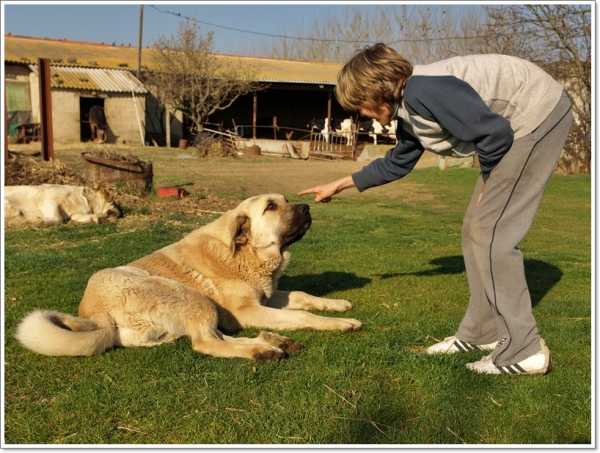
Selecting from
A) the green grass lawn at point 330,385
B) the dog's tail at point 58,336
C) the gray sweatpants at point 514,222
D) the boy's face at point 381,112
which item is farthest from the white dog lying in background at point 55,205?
the gray sweatpants at point 514,222

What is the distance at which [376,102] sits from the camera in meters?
3.78

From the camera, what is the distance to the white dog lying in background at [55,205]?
10.4 m

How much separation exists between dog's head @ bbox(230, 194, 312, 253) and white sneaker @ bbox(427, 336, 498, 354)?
1.54 m

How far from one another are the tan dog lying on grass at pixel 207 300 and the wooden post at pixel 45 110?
10386 mm

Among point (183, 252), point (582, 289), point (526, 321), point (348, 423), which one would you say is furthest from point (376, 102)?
point (582, 289)

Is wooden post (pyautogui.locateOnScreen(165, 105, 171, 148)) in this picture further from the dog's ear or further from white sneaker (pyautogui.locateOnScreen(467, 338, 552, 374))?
white sneaker (pyautogui.locateOnScreen(467, 338, 552, 374))

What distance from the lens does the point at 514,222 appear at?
3.78 m

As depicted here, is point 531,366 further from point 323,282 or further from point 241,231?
point 323,282

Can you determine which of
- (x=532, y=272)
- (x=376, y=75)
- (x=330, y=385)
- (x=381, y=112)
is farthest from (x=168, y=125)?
(x=330, y=385)

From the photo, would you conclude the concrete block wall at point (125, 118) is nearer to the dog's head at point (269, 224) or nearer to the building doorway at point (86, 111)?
the building doorway at point (86, 111)

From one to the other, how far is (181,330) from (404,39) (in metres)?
45.9

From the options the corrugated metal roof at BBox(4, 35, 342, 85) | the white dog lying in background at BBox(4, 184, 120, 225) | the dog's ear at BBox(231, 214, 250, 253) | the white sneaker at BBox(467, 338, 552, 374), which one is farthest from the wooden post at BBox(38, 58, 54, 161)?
the corrugated metal roof at BBox(4, 35, 342, 85)

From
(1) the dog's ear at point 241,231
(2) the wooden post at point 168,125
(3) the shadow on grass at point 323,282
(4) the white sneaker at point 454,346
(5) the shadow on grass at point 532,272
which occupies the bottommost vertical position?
(3) the shadow on grass at point 323,282

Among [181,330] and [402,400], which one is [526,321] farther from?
[181,330]
